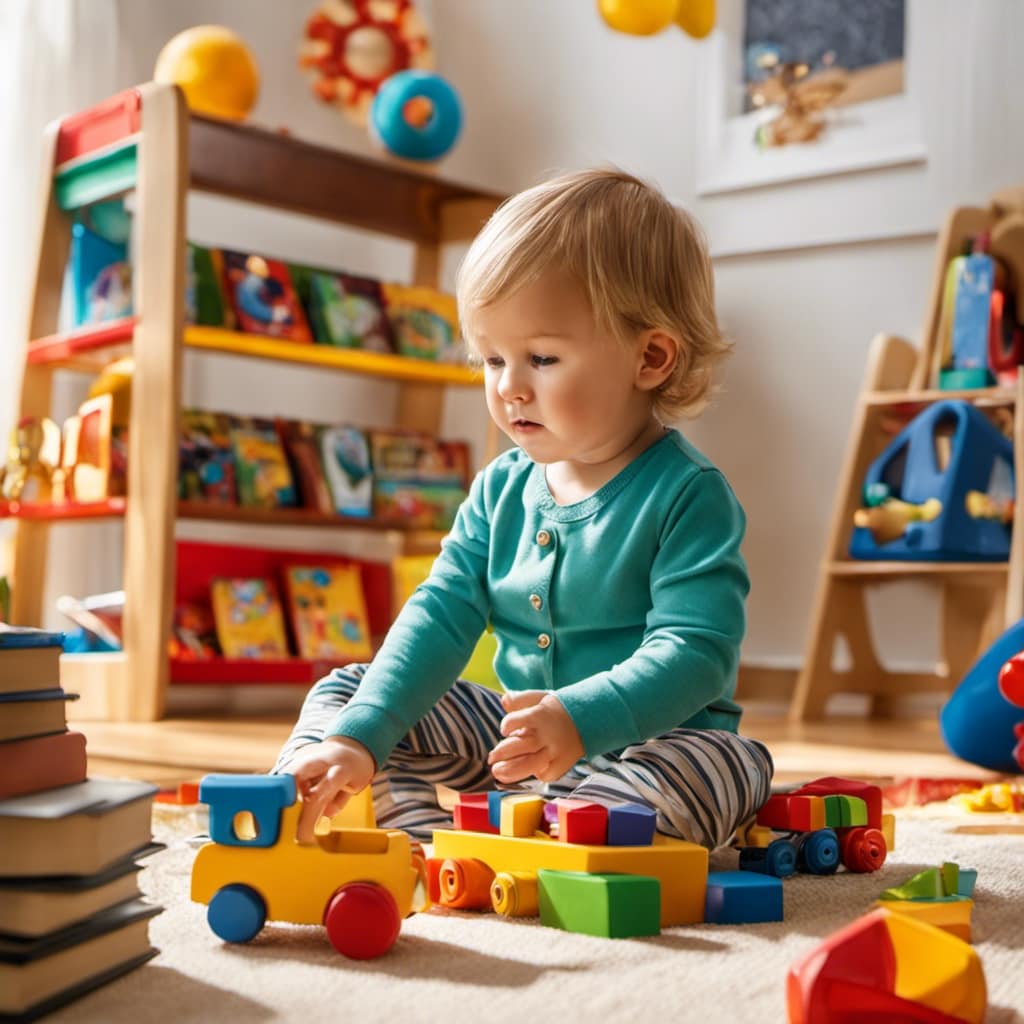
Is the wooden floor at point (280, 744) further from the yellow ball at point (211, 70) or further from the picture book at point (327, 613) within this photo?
the yellow ball at point (211, 70)

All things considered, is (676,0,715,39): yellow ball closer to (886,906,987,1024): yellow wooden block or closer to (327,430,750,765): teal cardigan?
(327,430,750,765): teal cardigan

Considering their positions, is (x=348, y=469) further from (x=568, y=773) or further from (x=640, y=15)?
(x=568, y=773)

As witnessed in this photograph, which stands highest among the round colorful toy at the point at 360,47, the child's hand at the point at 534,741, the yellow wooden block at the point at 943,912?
the round colorful toy at the point at 360,47

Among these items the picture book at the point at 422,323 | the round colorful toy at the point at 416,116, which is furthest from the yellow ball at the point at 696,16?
the picture book at the point at 422,323

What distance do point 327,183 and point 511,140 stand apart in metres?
0.61

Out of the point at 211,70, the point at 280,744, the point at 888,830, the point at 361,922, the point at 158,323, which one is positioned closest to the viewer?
the point at 361,922

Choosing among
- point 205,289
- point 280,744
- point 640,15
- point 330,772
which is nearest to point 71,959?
point 330,772

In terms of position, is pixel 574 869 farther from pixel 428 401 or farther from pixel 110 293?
pixel 428 401

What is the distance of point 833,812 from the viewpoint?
979 millimetres

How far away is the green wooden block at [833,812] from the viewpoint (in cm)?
98

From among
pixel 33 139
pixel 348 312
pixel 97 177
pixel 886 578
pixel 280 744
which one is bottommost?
pixel 280 744

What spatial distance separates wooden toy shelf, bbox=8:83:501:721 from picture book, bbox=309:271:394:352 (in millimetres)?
37

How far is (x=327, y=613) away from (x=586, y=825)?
77.5 inches

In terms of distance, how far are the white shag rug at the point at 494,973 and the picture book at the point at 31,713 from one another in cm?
12
